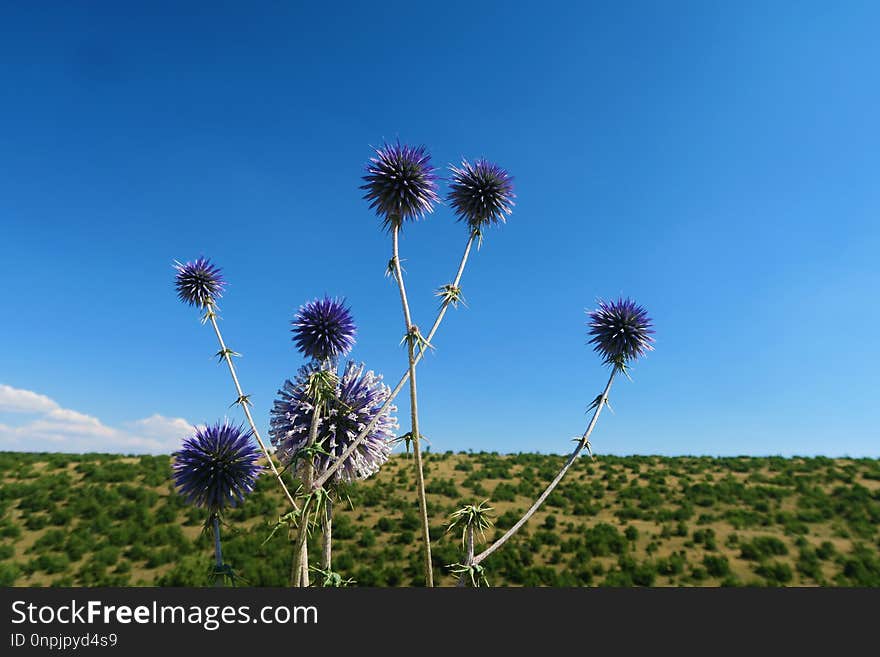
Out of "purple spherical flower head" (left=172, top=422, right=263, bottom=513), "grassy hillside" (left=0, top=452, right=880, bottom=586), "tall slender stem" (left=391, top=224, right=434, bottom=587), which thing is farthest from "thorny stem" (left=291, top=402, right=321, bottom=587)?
"grassy hillside" (left=0, top=452, right=880, bottom=586)

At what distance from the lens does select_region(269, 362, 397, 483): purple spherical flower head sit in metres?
5.80

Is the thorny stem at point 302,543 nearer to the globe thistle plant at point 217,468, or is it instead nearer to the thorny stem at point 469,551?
the thorny stem at point 469,551

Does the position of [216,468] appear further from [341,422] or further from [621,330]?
[621,330]

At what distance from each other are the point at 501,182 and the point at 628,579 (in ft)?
64.8

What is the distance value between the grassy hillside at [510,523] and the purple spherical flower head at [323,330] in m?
11.6

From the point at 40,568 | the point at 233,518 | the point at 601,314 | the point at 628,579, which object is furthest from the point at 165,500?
the point at 601,314

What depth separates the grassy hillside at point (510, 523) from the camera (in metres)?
21.3

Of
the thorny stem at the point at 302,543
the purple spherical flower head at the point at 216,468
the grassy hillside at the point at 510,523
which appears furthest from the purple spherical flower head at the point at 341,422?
the grassy hillside at the point at 510,523

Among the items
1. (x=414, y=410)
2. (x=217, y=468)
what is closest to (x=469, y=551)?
(x=414, y=410)

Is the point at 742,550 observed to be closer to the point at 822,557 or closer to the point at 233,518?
the point at 822,557

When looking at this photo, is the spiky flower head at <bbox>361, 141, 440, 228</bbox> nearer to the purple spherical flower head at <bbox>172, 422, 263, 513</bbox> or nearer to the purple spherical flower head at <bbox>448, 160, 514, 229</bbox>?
the purple spherical flower head at <bbox>448, 160, 514, 229</bbox>

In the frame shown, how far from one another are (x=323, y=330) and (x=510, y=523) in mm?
22210

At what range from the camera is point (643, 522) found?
26766 mm

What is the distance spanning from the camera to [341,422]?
592 centimetres
